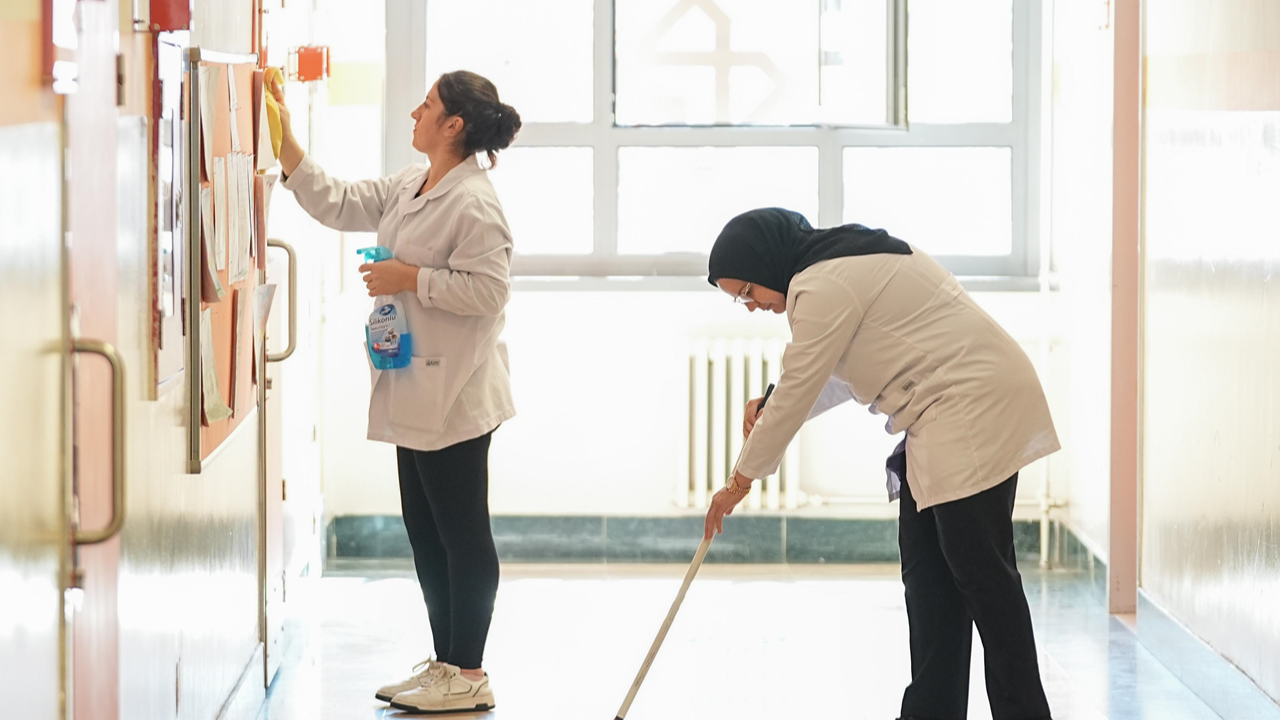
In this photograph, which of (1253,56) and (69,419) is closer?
(69,419)

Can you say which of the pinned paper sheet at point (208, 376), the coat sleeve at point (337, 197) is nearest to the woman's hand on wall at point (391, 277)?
the coat sleeve at point (337, 197)

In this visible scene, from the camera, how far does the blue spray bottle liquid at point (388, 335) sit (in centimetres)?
303

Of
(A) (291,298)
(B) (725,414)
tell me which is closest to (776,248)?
(A) (291,298)

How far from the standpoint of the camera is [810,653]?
3.72 metres

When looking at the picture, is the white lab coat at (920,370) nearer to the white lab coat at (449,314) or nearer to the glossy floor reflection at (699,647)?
the white lab coat at (449,314)

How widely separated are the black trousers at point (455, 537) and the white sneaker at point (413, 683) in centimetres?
4

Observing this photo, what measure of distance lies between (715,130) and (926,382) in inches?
101

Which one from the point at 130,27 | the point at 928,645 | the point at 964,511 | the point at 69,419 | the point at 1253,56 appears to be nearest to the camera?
the point at 69,419

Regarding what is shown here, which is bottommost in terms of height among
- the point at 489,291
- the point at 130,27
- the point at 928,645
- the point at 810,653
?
the point at 810,653

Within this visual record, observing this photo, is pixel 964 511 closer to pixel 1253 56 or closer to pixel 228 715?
pixel 1253 56

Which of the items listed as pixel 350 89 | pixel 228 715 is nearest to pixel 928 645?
pixel 228 715

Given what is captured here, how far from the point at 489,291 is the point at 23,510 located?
62.6 inches

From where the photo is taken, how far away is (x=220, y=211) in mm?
2547

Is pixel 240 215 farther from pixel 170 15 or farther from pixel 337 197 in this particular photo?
pixel 170 15
